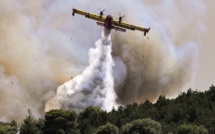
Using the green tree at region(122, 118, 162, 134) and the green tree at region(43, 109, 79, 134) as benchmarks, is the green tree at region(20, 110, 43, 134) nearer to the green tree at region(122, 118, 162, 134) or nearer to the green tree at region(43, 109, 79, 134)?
the green tree at region(43, 109, 79, 134)

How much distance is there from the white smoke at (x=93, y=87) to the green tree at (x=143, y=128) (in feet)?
124

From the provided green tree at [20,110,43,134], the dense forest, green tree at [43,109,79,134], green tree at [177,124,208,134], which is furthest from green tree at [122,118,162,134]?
green tree at [20,110,43,134]

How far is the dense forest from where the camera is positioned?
102 m

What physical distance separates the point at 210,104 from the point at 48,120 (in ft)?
139

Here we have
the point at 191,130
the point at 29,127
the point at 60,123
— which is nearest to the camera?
the point at 191,130

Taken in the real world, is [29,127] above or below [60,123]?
below

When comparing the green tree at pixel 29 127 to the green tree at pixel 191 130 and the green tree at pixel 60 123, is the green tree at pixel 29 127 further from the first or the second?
the green tree at pixel 191 130

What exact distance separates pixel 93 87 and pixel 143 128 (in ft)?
143

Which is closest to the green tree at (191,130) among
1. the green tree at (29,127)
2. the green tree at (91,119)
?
the green tree at (91,119)

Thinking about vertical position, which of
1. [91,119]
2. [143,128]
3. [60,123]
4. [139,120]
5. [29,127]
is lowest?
[143,128]

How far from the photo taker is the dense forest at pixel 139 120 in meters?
102

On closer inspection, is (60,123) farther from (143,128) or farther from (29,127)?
(143,128)

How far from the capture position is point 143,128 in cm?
10088

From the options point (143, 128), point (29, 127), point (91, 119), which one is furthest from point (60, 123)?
point (143, 128)
